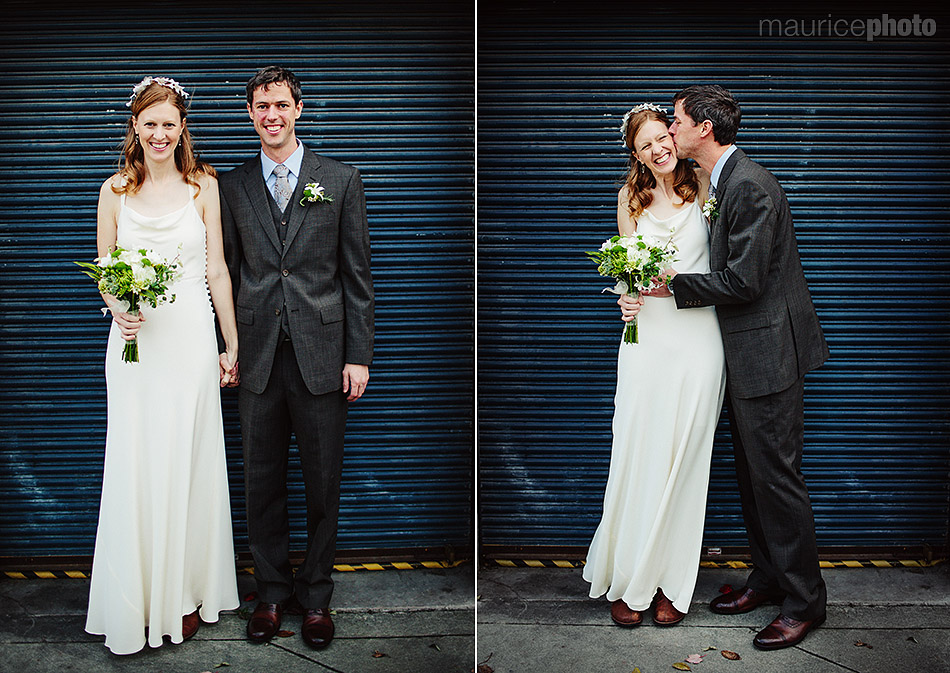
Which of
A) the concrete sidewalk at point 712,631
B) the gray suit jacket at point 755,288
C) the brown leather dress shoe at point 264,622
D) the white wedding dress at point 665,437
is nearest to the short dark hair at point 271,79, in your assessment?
the white wedding dress at point 665,437

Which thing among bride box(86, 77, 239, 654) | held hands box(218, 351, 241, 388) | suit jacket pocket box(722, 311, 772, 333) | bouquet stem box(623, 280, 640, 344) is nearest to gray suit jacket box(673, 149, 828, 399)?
suit jacket pocket box(722, 311, 772, 333)

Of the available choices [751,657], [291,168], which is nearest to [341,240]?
[291,168]

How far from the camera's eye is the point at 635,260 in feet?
13.3

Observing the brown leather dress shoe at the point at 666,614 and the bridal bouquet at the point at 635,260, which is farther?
the brown leather dress shoe at the point at 666,614

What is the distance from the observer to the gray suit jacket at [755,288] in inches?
160

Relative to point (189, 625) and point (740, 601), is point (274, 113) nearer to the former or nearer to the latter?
point (189, 625)

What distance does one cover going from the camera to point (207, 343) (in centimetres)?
425

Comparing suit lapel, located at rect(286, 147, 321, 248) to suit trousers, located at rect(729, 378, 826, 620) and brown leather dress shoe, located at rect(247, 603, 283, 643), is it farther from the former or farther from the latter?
suit trousers, located at rect(729, 378, 826, 620)

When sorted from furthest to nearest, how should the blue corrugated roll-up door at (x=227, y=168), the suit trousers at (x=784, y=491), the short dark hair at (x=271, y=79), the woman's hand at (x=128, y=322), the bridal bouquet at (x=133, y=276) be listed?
the blue corrugated roll-up door at (x=227, y=168), the suit trousers at (x=784, y=491), the short dark hair at (x=271, y=79), the woman's hand at (x=128, y=322), the bridal bouquet at (x=133, y=276)

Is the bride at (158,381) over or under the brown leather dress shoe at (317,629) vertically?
over

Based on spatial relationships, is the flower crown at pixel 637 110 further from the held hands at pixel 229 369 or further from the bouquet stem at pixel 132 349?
the bouquet stem at pixel 132 349

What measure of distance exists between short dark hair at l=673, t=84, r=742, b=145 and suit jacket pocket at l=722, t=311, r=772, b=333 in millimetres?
865

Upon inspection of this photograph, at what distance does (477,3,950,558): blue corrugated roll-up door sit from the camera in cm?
489

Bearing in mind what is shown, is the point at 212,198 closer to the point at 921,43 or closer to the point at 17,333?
the point at 17,333
